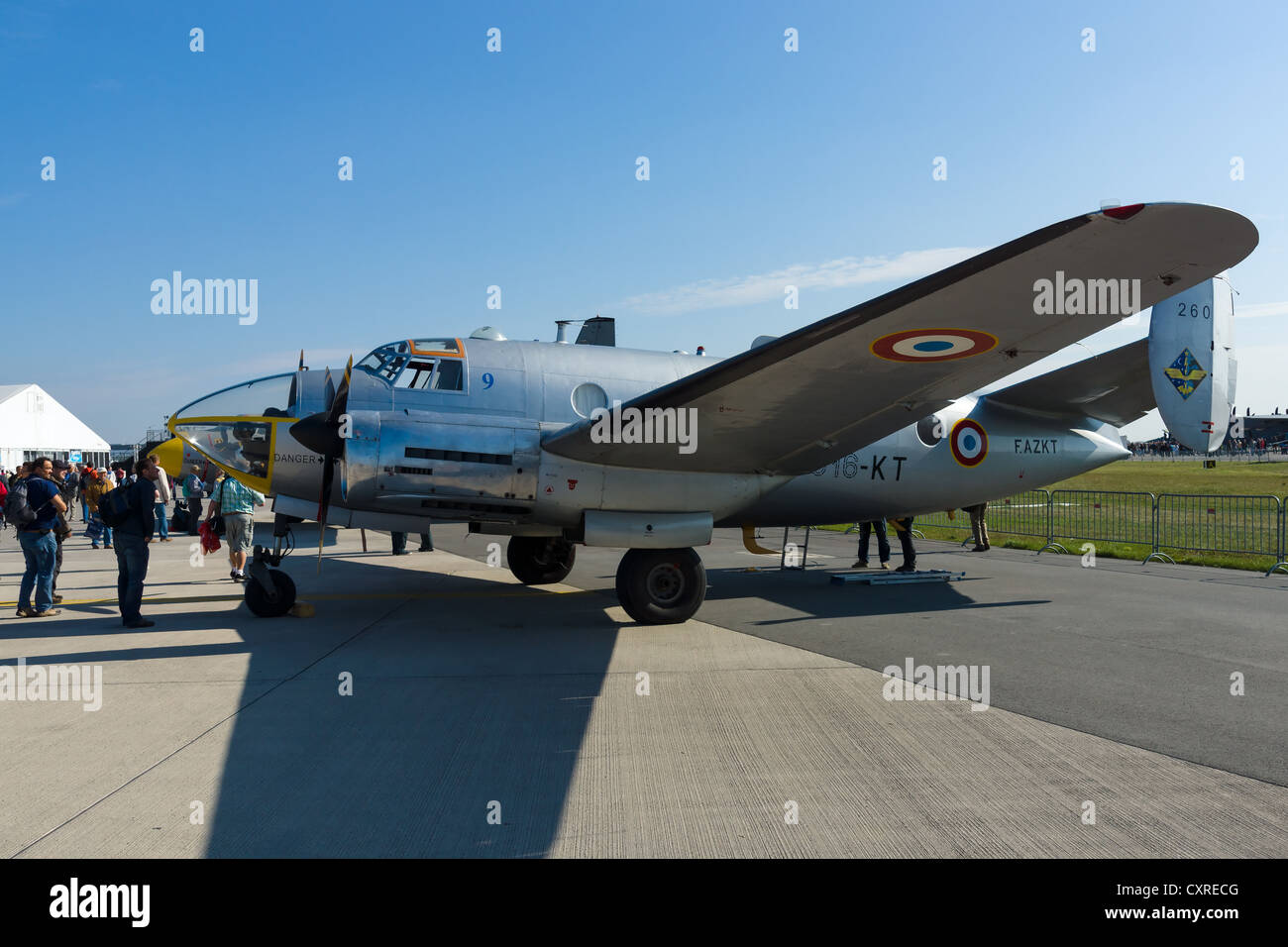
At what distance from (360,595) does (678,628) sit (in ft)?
18.1

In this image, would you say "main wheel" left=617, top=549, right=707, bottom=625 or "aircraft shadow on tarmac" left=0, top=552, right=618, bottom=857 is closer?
"aircraft shadow on tarmac" left=0, top=552, right=618, bottom=857

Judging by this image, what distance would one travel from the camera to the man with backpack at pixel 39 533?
1073cm

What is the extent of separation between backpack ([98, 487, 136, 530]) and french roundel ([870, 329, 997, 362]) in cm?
886

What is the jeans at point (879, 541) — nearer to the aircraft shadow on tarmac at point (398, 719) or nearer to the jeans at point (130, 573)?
the aircraft shadow on tarmac at point (398, 719)

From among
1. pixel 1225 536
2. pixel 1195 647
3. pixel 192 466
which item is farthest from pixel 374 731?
pixel 1225 536

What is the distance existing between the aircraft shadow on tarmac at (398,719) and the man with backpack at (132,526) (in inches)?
17.3

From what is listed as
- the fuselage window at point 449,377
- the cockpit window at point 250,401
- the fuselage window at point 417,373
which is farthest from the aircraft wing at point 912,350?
the cockpit window at point 250,401

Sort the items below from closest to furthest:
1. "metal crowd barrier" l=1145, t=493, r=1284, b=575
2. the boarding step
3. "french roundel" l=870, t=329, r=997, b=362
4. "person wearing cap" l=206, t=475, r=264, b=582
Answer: "french roundel" l=870, t=329, r=997, b=362 < the boarding step < "person wearing cap" l=206, t=475, r=264, b=582 < "metal crowd barrier" l=1145, t=493, r=1284, b=575

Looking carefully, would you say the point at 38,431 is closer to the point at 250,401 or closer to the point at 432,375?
the point at 250,401

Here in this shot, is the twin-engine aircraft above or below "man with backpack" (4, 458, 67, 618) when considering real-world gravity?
above

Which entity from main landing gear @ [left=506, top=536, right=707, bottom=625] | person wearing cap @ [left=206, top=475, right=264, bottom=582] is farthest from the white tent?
main landing gear @ [left=506, top=536, right=707, bottom=625]

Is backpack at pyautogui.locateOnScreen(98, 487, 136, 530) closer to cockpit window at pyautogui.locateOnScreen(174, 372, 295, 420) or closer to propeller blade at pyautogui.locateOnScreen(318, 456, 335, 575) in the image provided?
cockpit window at pyautogui.locateOnScreen(174, 372, 295, 420)

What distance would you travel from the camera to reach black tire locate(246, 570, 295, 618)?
10.6 m

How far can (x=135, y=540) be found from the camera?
10086 mm
